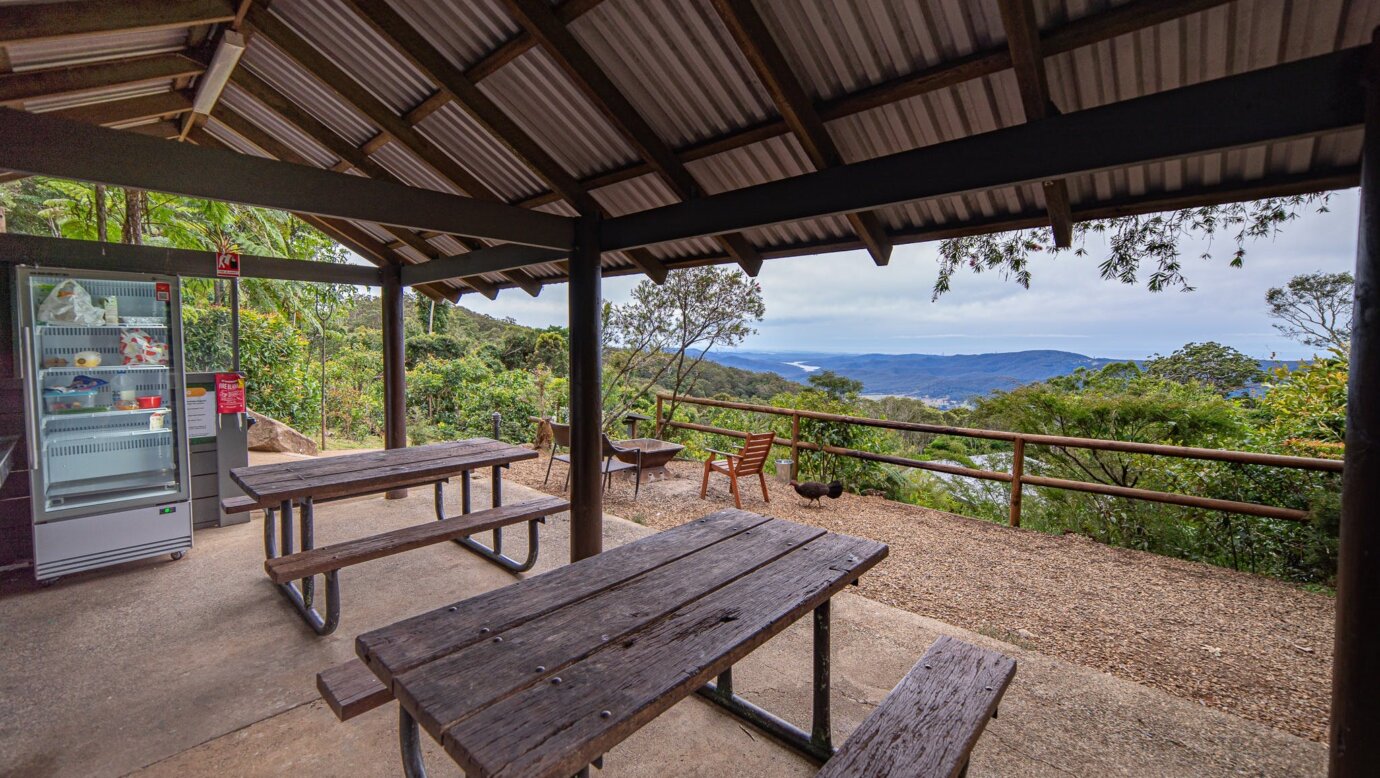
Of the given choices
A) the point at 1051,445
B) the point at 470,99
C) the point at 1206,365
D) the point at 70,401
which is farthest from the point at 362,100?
the point at 1206,365

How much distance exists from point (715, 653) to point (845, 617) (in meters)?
1.99

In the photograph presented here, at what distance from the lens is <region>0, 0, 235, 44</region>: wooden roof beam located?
194 cm

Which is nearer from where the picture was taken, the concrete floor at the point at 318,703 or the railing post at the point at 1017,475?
the concrete floor at the point at 318,703

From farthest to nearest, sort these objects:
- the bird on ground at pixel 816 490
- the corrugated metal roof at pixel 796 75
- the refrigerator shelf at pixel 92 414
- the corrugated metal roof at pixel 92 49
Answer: the bird on ground at pixel 816 490 < the refrigerator shelf at pixel 92 414 < the corrugated metal roof at pixel 92 49 < the corrugated metal roof at pixel 796 75

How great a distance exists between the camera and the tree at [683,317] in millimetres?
7605

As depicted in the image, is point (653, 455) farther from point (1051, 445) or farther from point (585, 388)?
point (1051, 445)

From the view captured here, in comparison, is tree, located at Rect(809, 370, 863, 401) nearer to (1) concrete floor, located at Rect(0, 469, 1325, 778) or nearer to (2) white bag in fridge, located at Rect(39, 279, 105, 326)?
(1) concrete floor, located at Rect(0, 469, 1325, 778)

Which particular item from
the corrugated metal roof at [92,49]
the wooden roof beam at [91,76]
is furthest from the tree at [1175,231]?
the wooden roof beam at [91,76]

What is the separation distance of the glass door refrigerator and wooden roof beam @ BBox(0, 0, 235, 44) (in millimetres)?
2118

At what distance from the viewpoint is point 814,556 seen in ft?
6.75

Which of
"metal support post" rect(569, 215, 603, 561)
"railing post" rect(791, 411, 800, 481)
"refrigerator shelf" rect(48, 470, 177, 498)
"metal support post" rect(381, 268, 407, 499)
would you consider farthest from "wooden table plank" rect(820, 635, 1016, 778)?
"metal support post" rect(381, 268, 407, 499)

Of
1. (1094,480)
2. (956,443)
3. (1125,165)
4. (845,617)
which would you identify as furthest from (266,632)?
(956,443)

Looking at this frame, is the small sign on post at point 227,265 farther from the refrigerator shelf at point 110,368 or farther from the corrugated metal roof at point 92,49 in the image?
the corrugated metal roof at point 92,49

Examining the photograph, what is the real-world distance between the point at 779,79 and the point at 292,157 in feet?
14.0
